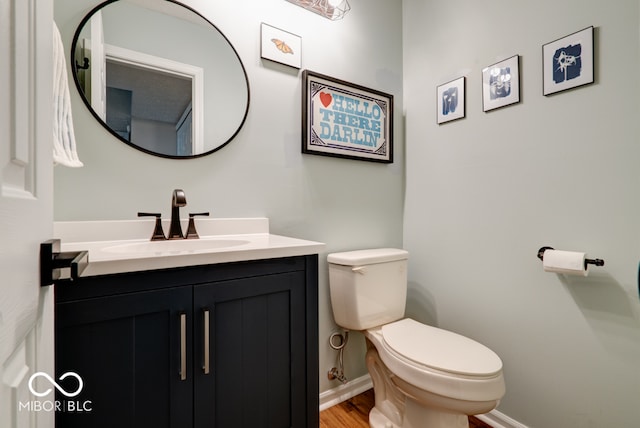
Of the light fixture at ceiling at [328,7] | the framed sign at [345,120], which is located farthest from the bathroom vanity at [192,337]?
the light fixture at ceiling at [328,7]

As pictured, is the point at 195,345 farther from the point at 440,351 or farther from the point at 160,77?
the point at 160,77

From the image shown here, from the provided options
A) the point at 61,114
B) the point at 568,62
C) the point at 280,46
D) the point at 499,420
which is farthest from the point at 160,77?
the point at 499,420

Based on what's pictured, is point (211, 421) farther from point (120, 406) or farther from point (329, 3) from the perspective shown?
point (329, 3)

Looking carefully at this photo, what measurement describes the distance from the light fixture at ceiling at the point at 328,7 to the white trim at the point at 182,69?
0.66 meters

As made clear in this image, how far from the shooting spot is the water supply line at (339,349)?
160cm

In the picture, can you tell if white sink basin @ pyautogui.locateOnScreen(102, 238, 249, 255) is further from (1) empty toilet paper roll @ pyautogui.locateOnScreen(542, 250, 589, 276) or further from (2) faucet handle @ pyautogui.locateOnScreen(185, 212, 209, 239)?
(1) empty toilet paper roll @ pyautogui.locateOnScreen(542, 250, 589, 276)

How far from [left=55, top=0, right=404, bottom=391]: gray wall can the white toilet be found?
0.71 feet

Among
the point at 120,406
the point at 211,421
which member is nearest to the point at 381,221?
the point at 211,421

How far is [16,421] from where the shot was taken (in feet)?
1.22

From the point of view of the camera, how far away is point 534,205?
131 centimetres

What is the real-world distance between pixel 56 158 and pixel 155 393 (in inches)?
27.9

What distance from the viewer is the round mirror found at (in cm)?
107

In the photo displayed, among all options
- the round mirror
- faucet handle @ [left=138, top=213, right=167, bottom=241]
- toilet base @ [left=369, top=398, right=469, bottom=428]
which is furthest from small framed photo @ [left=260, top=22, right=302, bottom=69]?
toilet base @ [left=369, top=398, right=469, bottom=428]

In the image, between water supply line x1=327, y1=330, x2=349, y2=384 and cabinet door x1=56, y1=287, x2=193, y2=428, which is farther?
water supply line x1=327, y1=330, x2=349, y2=384
